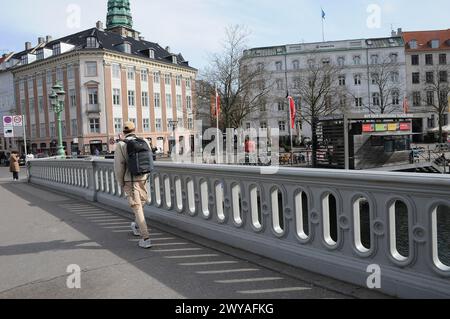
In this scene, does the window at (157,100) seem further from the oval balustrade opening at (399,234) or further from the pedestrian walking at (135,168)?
the pedestrian walking at (135,168)

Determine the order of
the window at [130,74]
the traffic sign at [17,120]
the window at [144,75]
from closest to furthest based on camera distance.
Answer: the traffic sign at [17,120] < the window at [130,74] < the window at [144,75]

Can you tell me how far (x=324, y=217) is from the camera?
4.57 meters

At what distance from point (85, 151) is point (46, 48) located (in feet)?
61.5

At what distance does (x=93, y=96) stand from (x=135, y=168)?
5900cm

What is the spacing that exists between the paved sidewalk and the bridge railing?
345 mm

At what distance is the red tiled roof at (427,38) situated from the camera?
253 feet

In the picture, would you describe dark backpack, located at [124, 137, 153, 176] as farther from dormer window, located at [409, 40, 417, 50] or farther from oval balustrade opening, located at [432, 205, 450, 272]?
dormer window, located at [409, 40, 417, 50]

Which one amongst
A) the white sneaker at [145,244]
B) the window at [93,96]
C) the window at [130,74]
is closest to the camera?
the white sneaker at [145,244]

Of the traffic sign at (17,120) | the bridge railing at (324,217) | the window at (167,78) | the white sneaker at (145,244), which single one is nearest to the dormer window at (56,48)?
the window at (167,78)

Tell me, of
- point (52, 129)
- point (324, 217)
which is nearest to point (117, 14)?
point (52, 129)
